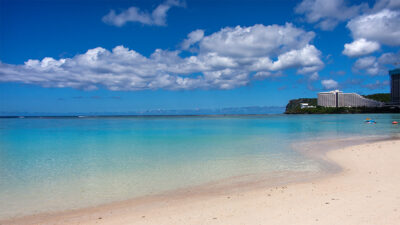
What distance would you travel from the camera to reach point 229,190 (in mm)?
8891

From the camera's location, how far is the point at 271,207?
6805mm

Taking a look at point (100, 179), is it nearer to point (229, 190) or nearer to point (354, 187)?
point (229, 190)

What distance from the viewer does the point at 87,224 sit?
6.35 metres

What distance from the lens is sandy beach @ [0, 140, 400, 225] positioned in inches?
234

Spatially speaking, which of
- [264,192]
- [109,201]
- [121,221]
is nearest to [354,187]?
[264,192]

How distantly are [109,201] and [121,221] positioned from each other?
1889 millimetres

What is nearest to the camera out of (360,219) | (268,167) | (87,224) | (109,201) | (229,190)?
(360,219)

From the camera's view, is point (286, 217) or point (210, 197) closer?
point (286, 217)

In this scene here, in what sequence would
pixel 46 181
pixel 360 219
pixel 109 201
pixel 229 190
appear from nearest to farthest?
pixel 360 219 → pixel 109 201 → pixel 229 190 → pixel 46 181

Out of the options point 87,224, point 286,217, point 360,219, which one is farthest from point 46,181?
point 360,219

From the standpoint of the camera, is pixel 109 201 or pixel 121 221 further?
pixel 109 201

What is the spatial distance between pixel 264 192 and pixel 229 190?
4.10ft

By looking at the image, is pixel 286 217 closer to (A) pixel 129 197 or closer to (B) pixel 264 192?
(B) pixel 264 192

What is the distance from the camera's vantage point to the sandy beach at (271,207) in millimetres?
5938
